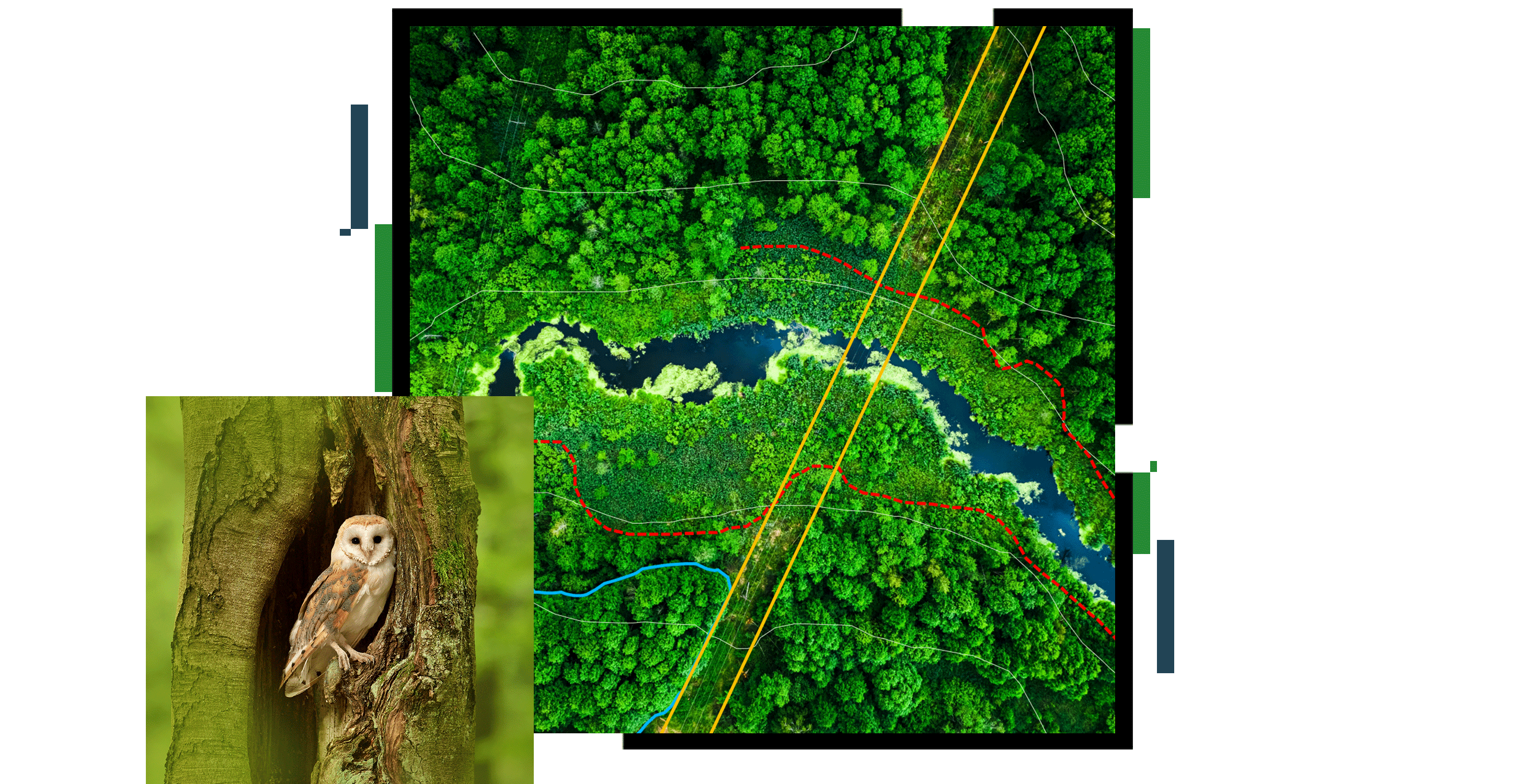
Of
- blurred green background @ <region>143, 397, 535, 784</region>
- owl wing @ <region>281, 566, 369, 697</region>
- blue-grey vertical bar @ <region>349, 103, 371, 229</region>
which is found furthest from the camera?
blue-grey vertical bar @ <region>349, 103, 371, 229</region>

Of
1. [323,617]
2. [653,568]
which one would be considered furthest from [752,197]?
[323,617]

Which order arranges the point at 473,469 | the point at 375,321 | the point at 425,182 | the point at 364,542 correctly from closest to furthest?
1. the point at 364,542
2. the point at 473,469
3. the point at 375,321
4. the point at 425,182

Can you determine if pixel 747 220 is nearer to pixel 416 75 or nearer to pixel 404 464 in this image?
pixel 416 75

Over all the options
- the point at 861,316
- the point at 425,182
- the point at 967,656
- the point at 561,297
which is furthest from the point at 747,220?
the point at 967,656

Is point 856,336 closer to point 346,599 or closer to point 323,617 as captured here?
point 346,599

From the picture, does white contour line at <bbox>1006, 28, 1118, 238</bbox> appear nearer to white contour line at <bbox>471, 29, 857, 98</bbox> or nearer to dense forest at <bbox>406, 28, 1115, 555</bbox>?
dense forest at <bbox>406, 28, 1115, 555</bbox>

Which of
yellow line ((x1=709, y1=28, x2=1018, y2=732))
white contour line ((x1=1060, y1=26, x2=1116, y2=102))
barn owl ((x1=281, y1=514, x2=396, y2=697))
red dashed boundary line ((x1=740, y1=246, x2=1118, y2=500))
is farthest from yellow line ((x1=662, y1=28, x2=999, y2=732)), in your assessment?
barn owl ((x1=281, y1=514, x2=396, y2=697))


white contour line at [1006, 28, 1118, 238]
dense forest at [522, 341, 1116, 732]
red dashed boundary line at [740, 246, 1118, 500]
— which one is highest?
white contour line at [1006, 28, 1118, 238]

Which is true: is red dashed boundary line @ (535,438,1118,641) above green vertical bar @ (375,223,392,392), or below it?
below
